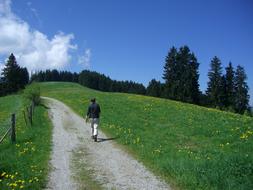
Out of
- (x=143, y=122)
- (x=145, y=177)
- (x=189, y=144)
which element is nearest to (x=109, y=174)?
(x=145, y=177)

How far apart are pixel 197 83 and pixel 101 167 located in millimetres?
76727

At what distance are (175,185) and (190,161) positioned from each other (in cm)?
213

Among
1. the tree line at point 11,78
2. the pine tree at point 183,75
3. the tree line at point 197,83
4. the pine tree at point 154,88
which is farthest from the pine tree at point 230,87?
the tree line at point 11,78

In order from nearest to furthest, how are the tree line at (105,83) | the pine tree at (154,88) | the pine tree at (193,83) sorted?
the pine tree at (193,83) → the pine tree at (154,88) → the tree line at (105,83)

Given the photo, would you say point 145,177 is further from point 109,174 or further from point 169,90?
point 169,90

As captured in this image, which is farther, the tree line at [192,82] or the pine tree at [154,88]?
the pine tree at [154,88]

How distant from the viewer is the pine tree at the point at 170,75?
87156 mm

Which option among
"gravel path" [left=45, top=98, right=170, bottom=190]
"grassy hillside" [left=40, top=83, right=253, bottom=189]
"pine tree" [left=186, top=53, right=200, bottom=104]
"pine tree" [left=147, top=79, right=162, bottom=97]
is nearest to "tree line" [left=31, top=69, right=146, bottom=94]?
"pine tree" [left=147, top=79, right=162, bottom=97]

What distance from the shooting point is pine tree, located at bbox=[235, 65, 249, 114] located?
89.5 meters

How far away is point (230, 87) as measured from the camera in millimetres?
89438

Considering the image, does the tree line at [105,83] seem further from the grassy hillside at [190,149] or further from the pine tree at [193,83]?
the grassy hillside at [190,149]

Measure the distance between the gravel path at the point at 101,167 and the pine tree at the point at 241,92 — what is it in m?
75.4

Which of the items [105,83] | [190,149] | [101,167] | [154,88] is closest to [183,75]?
[154,88]

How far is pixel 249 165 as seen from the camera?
10.9m
